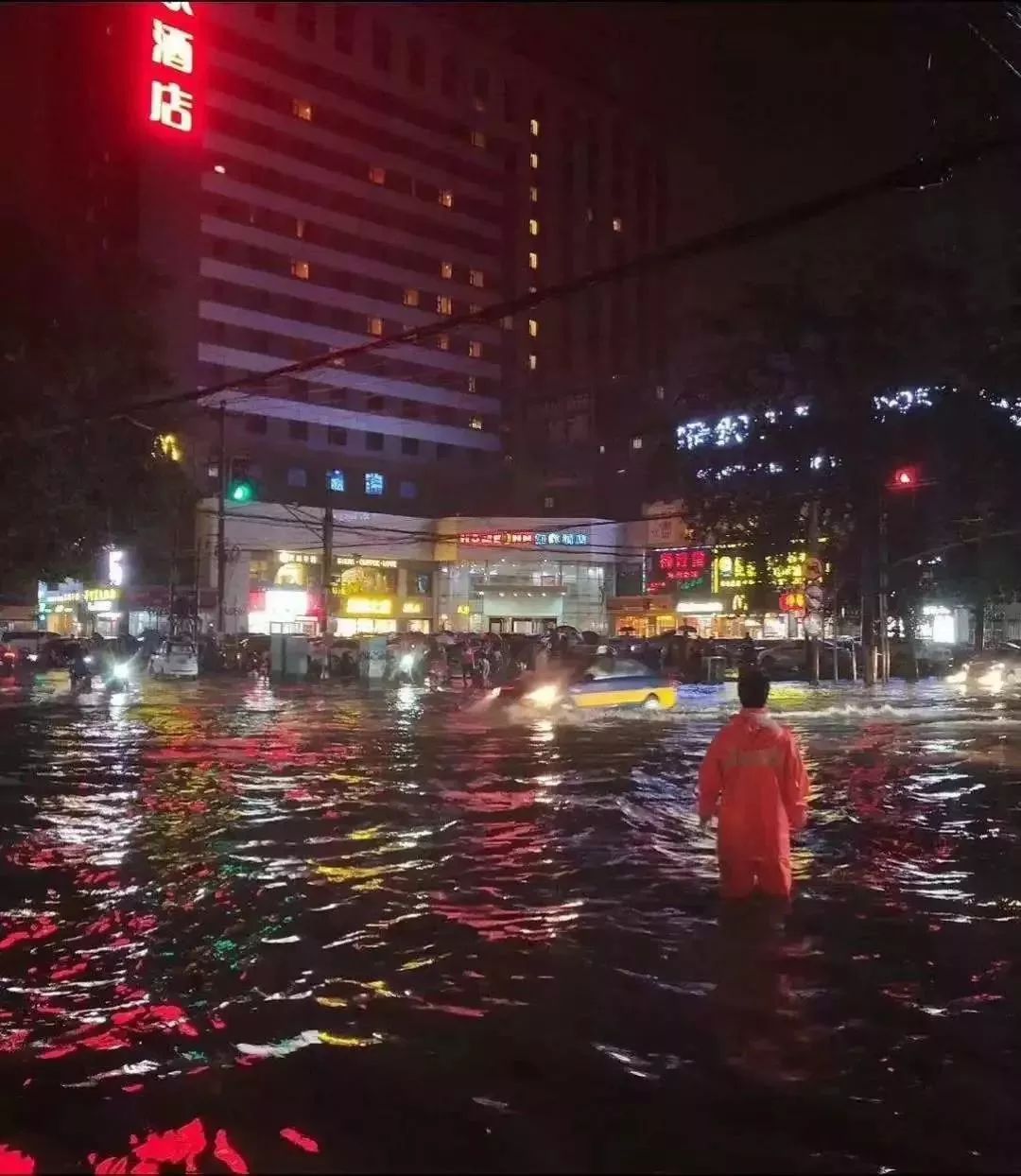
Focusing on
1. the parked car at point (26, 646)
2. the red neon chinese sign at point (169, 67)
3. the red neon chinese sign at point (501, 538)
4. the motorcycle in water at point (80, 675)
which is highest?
the red neon chinese sign at point (169, 67)

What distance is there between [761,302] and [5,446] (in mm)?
27699

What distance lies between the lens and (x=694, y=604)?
60438 mm

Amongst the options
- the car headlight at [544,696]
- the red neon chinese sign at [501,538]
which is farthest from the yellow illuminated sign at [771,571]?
the car headlight at [544,696]

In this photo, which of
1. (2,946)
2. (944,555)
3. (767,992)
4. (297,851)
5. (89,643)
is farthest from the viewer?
(944,555)

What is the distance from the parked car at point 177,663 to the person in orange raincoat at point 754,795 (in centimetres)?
3317

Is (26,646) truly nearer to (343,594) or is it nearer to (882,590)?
(343,594)

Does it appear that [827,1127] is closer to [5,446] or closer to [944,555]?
[5,446]

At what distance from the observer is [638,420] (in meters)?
88.8

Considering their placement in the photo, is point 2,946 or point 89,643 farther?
point 89,643

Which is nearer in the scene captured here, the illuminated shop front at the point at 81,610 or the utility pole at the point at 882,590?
the utility pole at the point at 882,590

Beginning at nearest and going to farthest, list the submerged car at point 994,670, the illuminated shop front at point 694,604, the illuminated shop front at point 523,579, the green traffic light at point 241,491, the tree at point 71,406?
1. the green traffic light at point 241,491
2. the tree at point 71,406
3. the submerged car at point 994,670
4. the illuminated shop front at point 694,604
5. the illuminated shop front at point 523,579

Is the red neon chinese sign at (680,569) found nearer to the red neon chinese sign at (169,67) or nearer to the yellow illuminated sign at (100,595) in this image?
the yellow illuminated sign at (100,595)

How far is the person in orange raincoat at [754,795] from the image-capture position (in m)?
6.50

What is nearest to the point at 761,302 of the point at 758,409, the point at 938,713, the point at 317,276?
the point at 758,409
